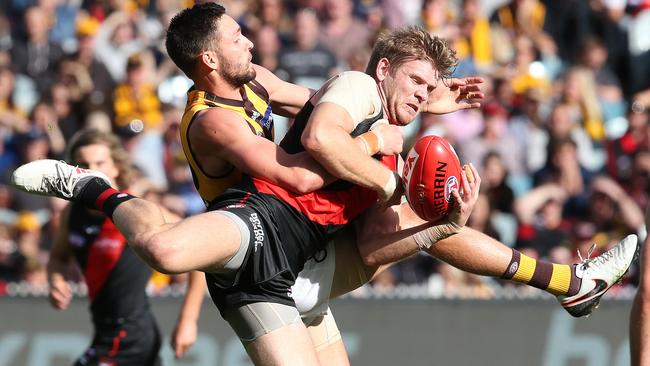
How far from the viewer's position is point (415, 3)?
494 inches

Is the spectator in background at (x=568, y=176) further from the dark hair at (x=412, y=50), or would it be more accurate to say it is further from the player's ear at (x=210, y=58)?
the player's ear at (x=210, y=58)

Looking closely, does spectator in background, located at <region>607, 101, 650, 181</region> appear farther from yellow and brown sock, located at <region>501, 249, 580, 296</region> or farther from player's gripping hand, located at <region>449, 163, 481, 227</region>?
player's gripping hand, located at <region>449, 163, 481, 227</region>

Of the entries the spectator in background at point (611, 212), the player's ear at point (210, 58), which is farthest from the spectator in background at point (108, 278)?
the spectator in background at point (611, 212)

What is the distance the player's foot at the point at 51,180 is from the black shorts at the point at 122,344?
59.8 inches

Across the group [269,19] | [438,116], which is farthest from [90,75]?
[438,116]

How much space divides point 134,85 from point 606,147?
4.36 meters

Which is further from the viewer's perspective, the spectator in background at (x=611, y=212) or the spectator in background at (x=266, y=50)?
the spectator in background at (x=266, y=50)

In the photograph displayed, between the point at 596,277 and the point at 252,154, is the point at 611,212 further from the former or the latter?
the point at 252,154

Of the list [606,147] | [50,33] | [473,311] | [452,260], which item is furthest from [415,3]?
[452,260]

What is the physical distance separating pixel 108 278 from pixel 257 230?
1999mm

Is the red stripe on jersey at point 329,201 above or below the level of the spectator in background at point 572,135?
above

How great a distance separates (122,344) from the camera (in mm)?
6898

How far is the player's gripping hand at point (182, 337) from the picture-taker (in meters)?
6.82

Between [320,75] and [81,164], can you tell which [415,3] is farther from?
[81,164]
